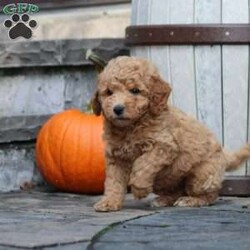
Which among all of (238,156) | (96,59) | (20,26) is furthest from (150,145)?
(20,26)

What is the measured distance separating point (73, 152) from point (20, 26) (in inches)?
45.1

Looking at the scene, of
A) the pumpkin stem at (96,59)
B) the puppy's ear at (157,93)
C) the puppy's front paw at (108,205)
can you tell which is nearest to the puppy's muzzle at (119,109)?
the puppy's ear at (157,93)

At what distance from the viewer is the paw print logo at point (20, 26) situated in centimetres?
632

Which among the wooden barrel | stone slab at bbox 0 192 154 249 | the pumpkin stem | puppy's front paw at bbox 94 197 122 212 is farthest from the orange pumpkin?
puppy's front paw at bbox 94 197 122 212

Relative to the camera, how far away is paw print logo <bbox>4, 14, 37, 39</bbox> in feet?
20.7

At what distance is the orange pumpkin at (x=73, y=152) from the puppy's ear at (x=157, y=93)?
1.06m

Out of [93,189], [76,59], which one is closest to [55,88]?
[76,59]

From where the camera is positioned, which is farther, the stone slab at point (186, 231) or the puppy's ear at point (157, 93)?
the puppy's ear at point (157, 93)

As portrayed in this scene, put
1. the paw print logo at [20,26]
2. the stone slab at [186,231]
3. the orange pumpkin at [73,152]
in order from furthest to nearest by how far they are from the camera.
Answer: the paw print logo at [20,26] < the orange pumpkin at [73,152] < the stone slab at [186,231]

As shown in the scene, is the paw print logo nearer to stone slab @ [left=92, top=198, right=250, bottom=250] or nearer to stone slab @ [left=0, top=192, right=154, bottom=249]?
stone slab @ [left=0, top=192, right=154, bottom=249]

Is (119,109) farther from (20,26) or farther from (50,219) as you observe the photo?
(20,26)

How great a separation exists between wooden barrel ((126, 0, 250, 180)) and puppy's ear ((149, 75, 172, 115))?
568 millimetres

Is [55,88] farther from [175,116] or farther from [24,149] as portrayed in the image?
[175,116]

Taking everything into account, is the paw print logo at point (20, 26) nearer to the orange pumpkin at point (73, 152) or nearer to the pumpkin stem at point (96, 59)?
the pumpkin stem at point (96, 59)
